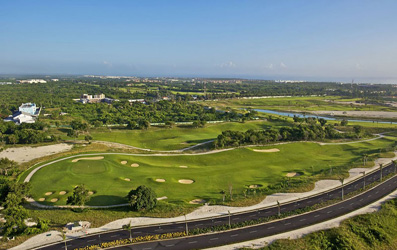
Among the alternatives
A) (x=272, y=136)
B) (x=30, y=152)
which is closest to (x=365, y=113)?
(x=272, y=136)

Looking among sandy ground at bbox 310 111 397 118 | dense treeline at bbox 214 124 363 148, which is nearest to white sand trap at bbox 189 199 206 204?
dense treeline at bbox 214 124 363 148

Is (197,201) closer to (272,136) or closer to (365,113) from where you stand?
(272,136)

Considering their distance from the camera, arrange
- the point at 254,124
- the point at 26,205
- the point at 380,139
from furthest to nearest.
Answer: the point at 254,124 → the point at 380,139 → the point at 26,205

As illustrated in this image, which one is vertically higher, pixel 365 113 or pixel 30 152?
pixel 365 113

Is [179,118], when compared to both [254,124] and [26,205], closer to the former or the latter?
[254,124]

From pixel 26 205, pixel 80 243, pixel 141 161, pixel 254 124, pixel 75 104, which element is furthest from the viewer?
pixel 75 104

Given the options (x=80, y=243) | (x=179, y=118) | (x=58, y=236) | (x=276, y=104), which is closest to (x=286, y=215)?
(x=80, y=243)

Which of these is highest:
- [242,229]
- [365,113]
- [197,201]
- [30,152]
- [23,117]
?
[365,113]
